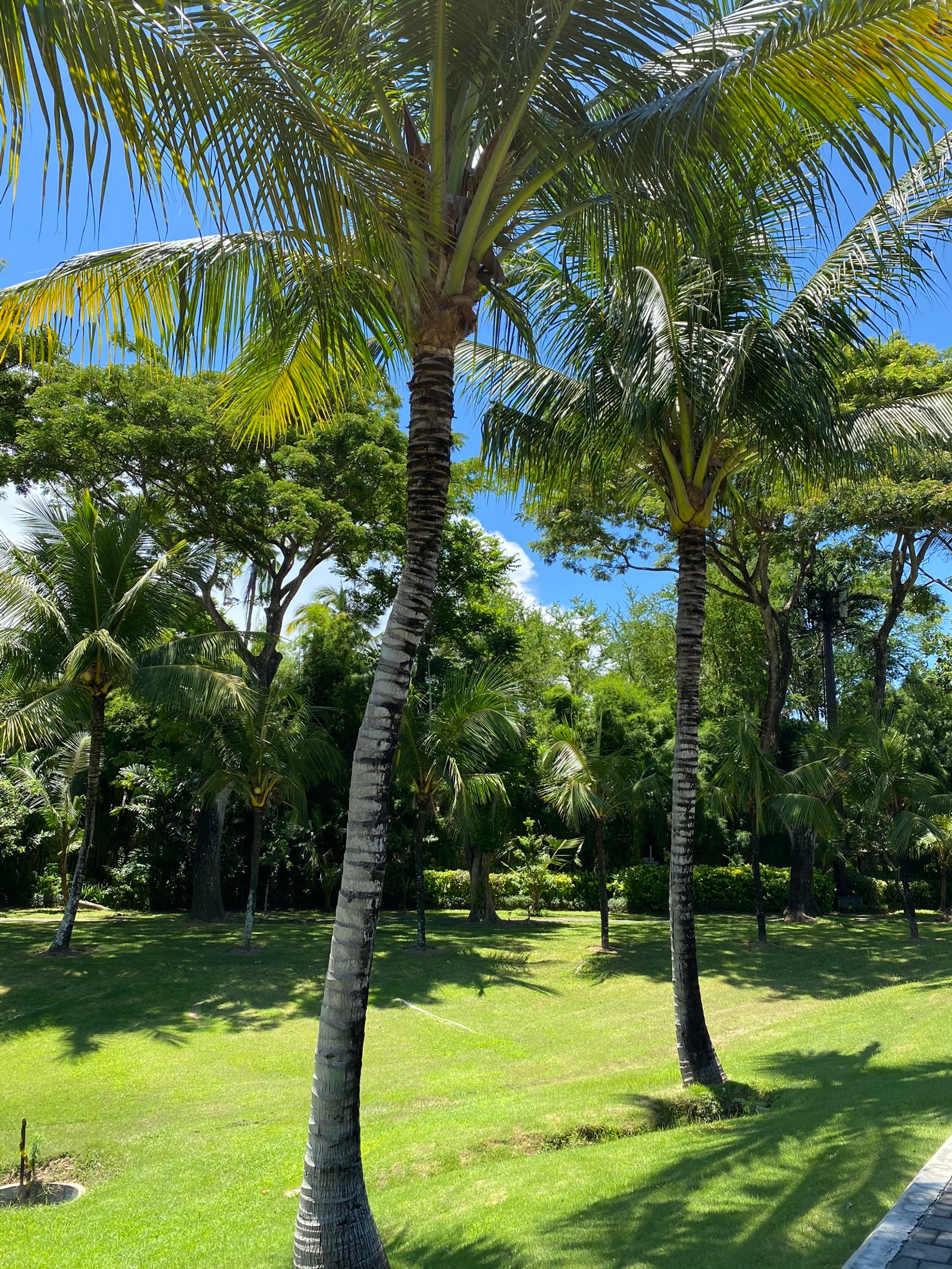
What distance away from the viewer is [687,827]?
28.9ft

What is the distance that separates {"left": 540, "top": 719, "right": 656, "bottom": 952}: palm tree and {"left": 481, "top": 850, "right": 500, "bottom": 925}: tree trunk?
380 centimetres

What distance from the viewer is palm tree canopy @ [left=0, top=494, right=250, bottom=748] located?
48.4 feet

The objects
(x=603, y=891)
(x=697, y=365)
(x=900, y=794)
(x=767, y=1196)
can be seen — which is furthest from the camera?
(x=900, y=794)

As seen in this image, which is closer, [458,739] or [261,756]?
[261,756]

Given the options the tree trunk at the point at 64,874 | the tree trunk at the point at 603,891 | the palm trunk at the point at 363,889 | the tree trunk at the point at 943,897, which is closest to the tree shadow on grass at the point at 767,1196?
the palm trunk at the point at 363,889

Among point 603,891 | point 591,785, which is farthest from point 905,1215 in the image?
point 603,891

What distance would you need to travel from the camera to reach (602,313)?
8.76 m

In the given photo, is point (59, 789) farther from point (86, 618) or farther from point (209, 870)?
point (86, 618)

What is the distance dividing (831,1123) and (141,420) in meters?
17.9

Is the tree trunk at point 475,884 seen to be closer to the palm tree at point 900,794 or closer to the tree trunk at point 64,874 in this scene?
the palm tree at point 900,794

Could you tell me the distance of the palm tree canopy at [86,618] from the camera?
48.4ft

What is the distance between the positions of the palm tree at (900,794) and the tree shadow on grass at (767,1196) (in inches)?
501

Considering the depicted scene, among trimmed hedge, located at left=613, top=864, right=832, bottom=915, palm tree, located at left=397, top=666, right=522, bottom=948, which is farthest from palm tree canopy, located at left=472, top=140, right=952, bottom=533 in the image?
trimmed hedge, located at left=613, top=864, right=832, bottom=915

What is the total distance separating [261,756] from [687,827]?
9156mm
